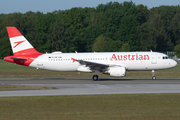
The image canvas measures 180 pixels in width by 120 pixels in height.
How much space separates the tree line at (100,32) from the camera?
313 feet

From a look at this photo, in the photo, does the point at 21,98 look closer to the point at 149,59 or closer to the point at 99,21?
the point at 149,59

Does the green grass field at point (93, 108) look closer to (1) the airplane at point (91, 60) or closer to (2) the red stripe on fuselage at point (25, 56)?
(1) the airplane at point (91, 60)

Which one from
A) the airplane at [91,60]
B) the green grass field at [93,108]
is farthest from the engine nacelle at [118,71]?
the green grass field at [93,108]

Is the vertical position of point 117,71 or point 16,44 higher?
point 16,44

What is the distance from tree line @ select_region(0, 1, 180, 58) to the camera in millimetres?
95438

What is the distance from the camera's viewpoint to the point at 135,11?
110m

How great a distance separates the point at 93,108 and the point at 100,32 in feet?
318

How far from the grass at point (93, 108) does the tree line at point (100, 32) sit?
74.5 m

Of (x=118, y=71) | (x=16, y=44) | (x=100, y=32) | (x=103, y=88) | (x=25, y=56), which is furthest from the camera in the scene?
(x=100, y=32)

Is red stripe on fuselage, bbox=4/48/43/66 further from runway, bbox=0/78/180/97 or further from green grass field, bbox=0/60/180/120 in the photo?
green grass field, bbox=0/60/180/120

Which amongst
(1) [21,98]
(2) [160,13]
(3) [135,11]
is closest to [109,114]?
(1) [21,98]

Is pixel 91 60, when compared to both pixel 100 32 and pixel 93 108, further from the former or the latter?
pixel 100 32

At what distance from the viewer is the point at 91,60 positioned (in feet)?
109

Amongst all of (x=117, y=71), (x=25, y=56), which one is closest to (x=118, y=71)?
(x=117, y=71)
